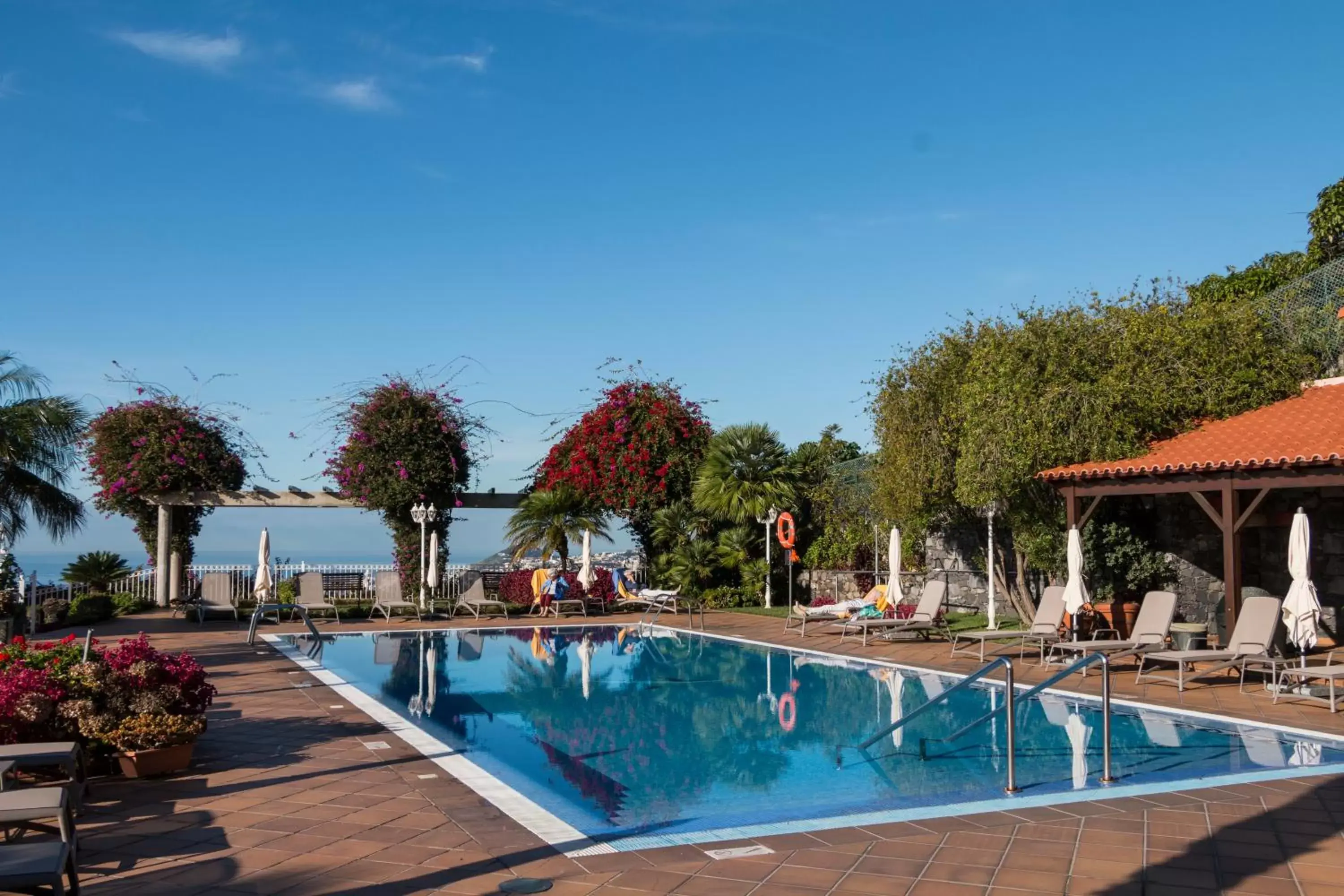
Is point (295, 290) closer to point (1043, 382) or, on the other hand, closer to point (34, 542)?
point (34, 542)

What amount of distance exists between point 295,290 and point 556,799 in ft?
54.6

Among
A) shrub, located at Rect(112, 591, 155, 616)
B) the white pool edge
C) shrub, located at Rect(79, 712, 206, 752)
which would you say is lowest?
the white pool edge

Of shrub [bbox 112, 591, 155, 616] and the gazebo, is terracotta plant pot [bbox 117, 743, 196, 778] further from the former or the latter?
shrub [bbox 112, 591, 155, 616]

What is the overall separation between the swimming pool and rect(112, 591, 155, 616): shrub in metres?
8.19

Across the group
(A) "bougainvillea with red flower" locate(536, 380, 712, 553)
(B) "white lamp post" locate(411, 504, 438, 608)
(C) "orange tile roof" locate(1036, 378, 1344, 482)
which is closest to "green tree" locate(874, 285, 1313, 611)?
(C) "orange tile roof" locate(1036, 378, 1344, 482)

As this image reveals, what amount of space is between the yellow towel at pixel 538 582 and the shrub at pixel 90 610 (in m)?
7.75

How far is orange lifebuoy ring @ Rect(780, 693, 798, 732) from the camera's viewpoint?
9875mm

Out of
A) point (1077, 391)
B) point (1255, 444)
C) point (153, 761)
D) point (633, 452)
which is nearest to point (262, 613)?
point (633, 452)

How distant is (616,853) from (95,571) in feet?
67.6

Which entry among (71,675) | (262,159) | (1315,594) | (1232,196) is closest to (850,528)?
(1232,196)

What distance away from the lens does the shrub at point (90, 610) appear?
733 inches

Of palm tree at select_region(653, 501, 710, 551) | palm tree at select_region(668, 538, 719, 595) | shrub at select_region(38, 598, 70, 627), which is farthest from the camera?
palm tree at select_region(653, 501, 710, 551)

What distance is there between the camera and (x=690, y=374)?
78.9 ft

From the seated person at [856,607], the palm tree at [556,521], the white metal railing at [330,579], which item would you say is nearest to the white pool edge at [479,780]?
the seated person at [856,607]
